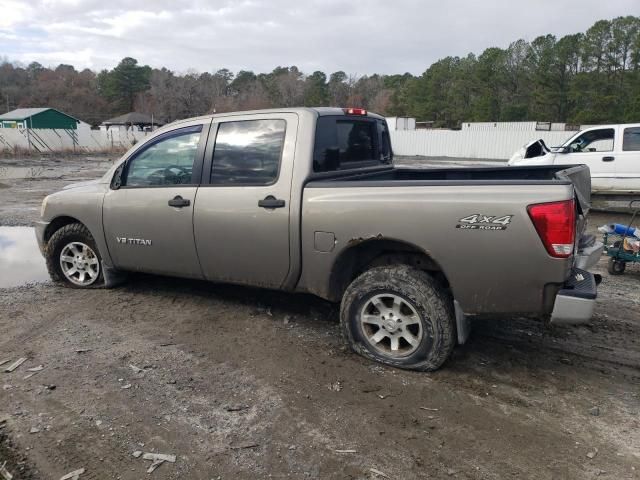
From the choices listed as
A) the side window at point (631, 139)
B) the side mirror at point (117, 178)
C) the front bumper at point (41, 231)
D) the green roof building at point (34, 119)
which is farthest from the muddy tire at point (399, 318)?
the green roof building at point (34, 119)

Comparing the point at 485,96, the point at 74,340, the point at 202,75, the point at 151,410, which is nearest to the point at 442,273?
the point at 151,410

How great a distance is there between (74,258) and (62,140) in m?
48.4

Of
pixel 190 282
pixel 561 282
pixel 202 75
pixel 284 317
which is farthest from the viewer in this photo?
pixel 202 75

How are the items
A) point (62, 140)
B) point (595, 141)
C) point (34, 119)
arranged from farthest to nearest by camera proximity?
point (34, 119) < point (62, 140) < point (595, 141)

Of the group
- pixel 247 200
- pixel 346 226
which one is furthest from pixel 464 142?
pixel 346 226

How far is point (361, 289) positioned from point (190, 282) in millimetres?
2773

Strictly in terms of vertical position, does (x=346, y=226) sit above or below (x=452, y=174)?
below

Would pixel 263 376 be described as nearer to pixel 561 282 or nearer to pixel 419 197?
pixel 419 197

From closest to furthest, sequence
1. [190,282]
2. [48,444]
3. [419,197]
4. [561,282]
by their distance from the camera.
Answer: [48,444] → [561,282] → [419,197] → [190,282]

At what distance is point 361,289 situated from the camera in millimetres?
3963

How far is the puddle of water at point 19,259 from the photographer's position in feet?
20.9

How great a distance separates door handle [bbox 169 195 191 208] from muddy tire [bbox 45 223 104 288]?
1.36 m

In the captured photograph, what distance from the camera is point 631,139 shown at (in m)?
11.6

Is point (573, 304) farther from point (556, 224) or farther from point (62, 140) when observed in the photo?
point (62, 140)
